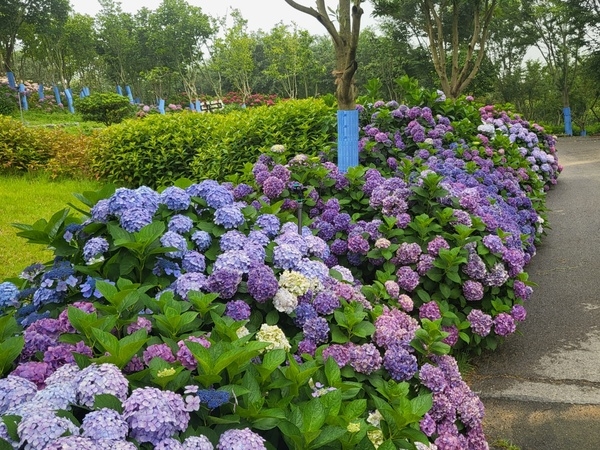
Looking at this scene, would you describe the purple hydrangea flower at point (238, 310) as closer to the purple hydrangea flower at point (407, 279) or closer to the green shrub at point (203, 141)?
the purple hydrangea flower at point (407, 279)

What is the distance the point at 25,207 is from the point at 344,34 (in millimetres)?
3975

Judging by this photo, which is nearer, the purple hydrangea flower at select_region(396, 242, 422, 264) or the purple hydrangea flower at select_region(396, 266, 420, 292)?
the purple hydrangea flower at select_region(396, 266, 420, 292)

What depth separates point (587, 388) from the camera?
9.23 ft

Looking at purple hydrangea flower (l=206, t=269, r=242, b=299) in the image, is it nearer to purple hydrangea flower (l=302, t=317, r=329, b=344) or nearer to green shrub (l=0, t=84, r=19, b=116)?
purple hydrangea flower (l=302, t=317, r=329, b=344)

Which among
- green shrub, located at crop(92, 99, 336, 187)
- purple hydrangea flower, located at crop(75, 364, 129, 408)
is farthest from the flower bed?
green shrub, located at crop(92, 99, 336, 187)

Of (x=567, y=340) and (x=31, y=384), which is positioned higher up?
(x=31, y=384)

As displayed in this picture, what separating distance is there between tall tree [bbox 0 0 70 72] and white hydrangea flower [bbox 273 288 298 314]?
2601cm

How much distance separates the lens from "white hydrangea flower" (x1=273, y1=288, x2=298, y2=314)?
211 cm

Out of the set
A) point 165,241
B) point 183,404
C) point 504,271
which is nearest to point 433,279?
point 504,271

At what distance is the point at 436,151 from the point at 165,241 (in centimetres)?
→ 363

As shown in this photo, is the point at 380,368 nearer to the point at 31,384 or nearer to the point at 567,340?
the point at 31,384

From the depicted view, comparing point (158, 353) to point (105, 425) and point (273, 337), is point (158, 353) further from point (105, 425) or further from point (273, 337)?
point (273, 337)

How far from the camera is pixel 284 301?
6.90 feet

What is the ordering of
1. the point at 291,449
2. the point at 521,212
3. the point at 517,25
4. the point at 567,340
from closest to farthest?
the point at 291,449, the point at 567,340, the point at 521,212, the point at 517,25
